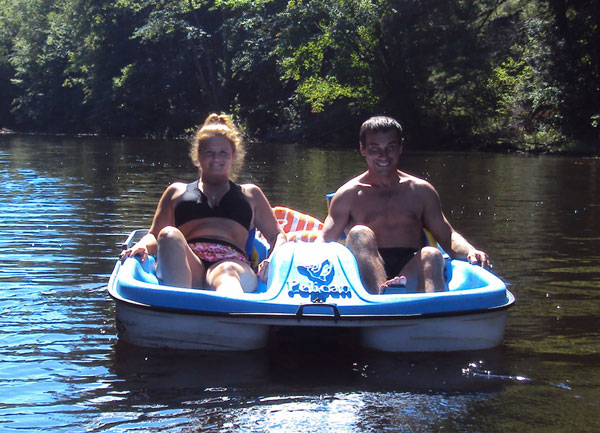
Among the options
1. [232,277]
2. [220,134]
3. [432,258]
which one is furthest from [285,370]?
[220,134]

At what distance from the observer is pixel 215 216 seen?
17.7 feet

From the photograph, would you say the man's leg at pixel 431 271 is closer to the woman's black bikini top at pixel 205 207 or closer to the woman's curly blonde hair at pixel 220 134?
the woman's black bikini top at pixel 205 207

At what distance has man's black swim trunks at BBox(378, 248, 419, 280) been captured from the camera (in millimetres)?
5336

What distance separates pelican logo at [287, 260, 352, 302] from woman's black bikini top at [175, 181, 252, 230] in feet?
2.73

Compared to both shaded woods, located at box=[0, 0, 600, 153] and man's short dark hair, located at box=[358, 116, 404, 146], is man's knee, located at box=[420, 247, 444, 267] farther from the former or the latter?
shaded woods, located at box=[0, 0, 600, 153]

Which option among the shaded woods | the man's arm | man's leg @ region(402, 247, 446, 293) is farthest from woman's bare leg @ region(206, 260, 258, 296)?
the shaded woods

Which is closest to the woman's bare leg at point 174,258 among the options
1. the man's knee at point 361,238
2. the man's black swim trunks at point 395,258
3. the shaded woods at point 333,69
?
the man's knee at point 361,238

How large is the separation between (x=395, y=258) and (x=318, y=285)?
0.92m

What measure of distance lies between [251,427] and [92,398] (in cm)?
84

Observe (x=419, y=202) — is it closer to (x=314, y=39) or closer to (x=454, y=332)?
(x=454, y=332)

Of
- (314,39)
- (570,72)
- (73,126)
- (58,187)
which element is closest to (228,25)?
(314,39)

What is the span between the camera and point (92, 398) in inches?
155

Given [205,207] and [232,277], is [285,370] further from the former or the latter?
[205,207]

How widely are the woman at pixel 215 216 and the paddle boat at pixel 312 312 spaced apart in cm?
41
